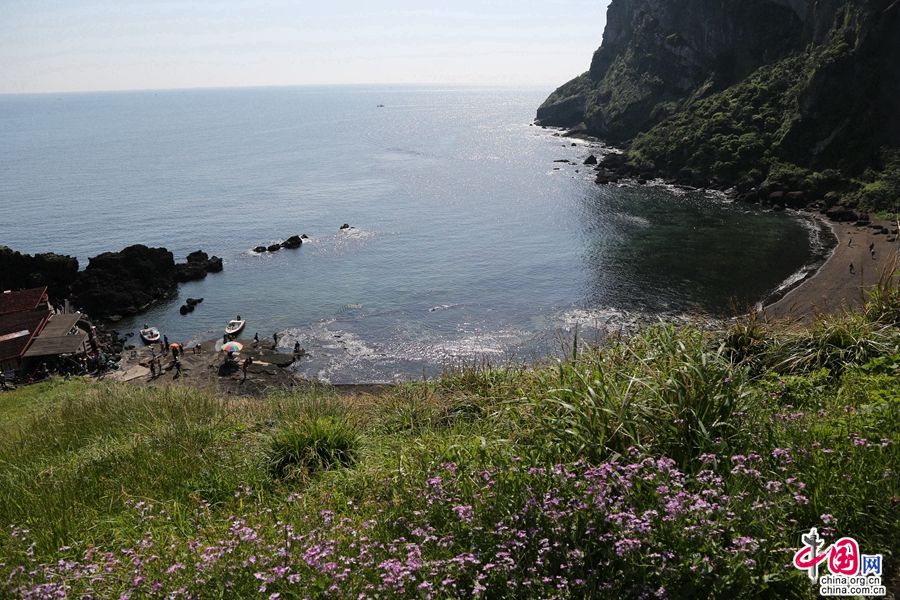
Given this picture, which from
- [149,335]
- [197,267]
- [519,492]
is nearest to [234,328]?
[149,335]

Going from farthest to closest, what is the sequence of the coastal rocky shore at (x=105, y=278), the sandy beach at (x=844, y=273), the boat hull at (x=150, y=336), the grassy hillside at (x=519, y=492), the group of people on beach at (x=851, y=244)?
the coastal rocky shore at (x=105, y=278)
the group of people on beach at (x=851, y=244)
the boat hull at (x=150, y=336)
the sandy beach at (x=844, y=273)
the grassy hillside at (x=519, y=492)

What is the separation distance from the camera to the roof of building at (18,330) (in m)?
34.2

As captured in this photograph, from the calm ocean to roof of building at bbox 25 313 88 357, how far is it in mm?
5745

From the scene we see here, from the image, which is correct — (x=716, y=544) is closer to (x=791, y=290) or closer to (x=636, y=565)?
(x=636, y=565)

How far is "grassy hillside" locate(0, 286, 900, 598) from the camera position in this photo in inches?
158

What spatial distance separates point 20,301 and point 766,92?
90650 millimetres

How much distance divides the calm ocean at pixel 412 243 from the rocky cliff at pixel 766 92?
30.6 ft

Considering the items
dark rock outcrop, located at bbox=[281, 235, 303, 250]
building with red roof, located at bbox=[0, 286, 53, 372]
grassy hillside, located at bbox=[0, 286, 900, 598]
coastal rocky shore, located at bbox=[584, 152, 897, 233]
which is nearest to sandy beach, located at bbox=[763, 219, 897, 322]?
coastal rocky shore, located at bbox=[584, 152, 897, 233]

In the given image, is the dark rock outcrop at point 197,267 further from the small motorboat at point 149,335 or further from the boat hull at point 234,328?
the boat hull at point 234,328

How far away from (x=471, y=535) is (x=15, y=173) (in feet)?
452

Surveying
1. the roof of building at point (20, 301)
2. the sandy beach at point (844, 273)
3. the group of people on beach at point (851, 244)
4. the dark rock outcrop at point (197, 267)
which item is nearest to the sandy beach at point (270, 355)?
the sandy beach at point (844, 273)

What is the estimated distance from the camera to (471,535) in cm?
436

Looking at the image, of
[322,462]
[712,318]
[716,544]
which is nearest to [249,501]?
[322,462]

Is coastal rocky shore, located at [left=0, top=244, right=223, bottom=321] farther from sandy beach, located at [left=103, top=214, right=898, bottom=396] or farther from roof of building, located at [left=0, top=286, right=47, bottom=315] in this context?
Result: sandy beach, located at [left=103, top=214, right=898, bottom=396]
